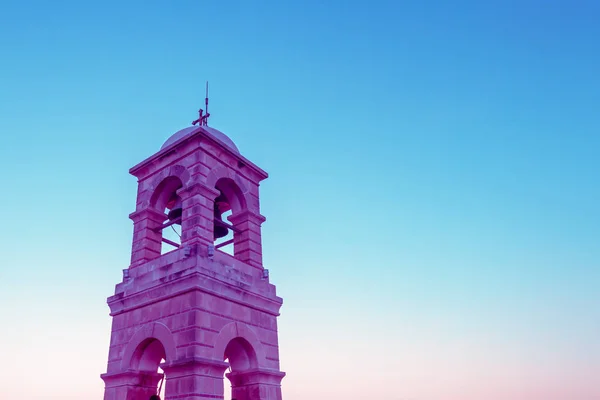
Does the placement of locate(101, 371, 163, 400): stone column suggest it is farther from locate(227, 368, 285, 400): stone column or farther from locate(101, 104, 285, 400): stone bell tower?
locate(227, 368, 285, 400): stone column

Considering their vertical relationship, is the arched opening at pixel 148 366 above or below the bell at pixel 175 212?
below

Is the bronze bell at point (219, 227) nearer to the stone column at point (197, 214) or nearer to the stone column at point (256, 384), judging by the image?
the stone column at point (197, 214)

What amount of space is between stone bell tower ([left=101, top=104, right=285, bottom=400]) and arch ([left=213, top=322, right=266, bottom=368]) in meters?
0.03

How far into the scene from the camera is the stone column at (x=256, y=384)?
14234mm

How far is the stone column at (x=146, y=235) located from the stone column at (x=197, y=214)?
167cm

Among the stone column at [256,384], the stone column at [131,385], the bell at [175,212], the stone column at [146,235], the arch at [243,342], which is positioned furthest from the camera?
the bell at [175,212]

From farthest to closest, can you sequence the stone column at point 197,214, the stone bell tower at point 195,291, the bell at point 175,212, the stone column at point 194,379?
the bell at point 175,212, the stone column at point 197,214, the stone bell tower at point 195,291, the stone column at point 194,379

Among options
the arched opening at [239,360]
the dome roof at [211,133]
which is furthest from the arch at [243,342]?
the dome roof at [211,133]

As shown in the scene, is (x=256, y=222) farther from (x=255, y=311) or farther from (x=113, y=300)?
(x=113, y=300)

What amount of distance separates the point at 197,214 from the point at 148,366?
4528 mm

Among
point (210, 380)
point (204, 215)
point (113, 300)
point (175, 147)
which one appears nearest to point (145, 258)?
point (113, 300)

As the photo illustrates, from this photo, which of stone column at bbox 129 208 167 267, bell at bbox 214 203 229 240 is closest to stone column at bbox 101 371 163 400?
stone column at bbox 129 208 167 267

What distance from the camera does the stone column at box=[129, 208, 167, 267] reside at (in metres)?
15.8

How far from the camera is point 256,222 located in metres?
16.9
